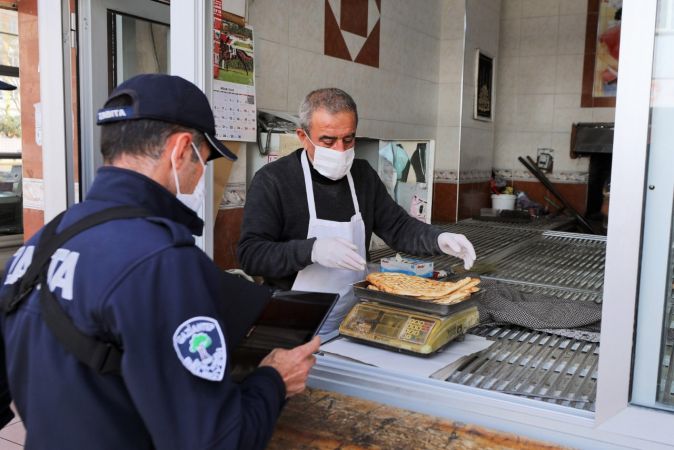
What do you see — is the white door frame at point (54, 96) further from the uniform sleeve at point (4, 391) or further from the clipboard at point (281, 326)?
the clipboard at point (281, 326)

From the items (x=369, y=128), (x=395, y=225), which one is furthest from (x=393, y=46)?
(x=395, y=225)

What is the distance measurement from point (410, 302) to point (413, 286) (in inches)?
4.7

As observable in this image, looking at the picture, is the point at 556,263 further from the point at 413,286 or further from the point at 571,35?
the point at 571,35

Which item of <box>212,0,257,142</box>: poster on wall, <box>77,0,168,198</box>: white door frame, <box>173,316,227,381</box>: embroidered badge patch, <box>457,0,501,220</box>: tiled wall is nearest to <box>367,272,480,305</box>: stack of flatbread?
<box>173,316,227,381</box>: embroidered badge patch

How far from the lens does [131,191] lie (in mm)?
1195

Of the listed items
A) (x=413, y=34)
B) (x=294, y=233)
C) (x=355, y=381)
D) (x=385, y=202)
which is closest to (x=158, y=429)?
(x=355, y=381)

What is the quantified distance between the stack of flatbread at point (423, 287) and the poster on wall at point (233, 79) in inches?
72.6

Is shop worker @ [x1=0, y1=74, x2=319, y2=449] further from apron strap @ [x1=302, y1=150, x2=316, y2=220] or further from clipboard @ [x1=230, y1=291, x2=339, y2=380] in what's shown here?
apron strap @ [x1=302, y1=150, x2=316, y2=220]

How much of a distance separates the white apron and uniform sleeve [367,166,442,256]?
174mm

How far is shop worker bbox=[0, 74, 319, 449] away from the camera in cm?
104

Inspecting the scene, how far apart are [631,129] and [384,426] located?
932 millimetres

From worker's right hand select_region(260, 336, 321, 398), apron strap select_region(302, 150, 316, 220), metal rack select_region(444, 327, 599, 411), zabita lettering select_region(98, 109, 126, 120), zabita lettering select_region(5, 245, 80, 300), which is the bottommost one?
metal rack select_region(444, 327, 599, 411)

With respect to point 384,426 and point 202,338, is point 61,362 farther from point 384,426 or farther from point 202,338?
point 384,426

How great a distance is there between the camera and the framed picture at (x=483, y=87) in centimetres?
714
